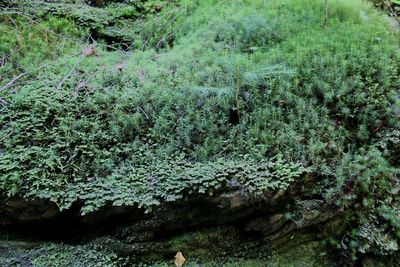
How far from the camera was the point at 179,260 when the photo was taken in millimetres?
4043

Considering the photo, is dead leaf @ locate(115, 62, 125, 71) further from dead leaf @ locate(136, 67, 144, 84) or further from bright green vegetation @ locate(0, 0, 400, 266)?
dead leaf @ locate(136, 67, 144, 84)

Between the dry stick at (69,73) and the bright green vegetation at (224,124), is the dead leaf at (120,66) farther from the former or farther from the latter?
the dry stick at (69,73)

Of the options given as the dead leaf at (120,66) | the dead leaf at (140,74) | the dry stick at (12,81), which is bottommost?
the dry stick at (12,81)

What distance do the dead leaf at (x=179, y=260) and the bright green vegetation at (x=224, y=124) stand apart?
0.72 meters

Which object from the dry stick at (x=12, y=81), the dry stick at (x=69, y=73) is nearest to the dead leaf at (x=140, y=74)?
the dry stick at (x=69, y=73)

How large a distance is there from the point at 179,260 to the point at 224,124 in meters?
1.82

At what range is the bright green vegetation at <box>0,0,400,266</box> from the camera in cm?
403

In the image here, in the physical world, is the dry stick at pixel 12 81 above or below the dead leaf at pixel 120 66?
below

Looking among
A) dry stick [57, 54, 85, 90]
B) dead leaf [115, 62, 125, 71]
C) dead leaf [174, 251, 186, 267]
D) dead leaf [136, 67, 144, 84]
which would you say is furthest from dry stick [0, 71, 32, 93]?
dead leaf [174, 251, 186, 267]

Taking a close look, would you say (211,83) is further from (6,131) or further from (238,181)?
(6,131)

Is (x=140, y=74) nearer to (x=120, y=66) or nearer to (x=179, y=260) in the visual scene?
(x=120, y=66)

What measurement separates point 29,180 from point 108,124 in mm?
1232

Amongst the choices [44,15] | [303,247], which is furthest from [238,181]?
[44,15]

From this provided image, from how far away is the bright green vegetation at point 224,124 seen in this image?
4.03 m
